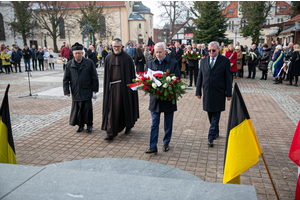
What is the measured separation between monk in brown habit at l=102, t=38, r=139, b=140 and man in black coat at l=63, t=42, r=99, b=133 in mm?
621

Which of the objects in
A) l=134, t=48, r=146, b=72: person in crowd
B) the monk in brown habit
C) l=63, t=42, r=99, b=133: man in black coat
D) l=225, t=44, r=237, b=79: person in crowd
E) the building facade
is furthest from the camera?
the building facade

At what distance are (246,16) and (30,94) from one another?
31909 millimetres

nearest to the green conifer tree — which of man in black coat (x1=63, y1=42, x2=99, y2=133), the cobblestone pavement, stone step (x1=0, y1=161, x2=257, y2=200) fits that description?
the cobblestone pavement

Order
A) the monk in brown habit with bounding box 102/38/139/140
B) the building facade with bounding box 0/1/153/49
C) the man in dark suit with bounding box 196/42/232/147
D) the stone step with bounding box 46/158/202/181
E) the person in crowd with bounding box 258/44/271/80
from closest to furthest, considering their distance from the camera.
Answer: the stone step with bounding box 46/158/202/181 → the man in dark suit with bounding box 196/42/232/147 → the monk in brown habit with bounding box 102/38/139/140 → the person in crowd with bounding box 258/44/271/80 → the building facade with bounding box 0/1/153/49

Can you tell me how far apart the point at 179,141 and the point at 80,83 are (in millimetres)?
2767

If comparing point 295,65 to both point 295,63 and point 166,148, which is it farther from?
point 166,148

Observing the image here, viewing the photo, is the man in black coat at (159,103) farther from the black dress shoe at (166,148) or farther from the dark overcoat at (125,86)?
the dark overcoat at (125,86)

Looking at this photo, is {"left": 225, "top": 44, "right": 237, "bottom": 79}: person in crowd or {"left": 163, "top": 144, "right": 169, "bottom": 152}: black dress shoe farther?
{"left": 225, "top": 44, "right": 237, "bottom": 79}: person in crowd

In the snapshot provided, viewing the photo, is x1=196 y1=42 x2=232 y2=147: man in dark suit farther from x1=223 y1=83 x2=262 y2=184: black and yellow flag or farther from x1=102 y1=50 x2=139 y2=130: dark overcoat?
x1=223 y1=83 x2=262 y2=184: black and yellow flag

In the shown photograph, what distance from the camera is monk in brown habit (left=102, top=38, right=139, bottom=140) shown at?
607 centimetres

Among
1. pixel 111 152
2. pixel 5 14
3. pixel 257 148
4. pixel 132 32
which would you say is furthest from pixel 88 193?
pixel 132 32

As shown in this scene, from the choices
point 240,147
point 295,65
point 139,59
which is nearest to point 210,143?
point 240,147

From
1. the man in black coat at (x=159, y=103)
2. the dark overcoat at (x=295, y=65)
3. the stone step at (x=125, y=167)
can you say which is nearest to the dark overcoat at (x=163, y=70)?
the man in black coat at (x=159, y=103)

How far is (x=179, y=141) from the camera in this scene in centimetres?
599
